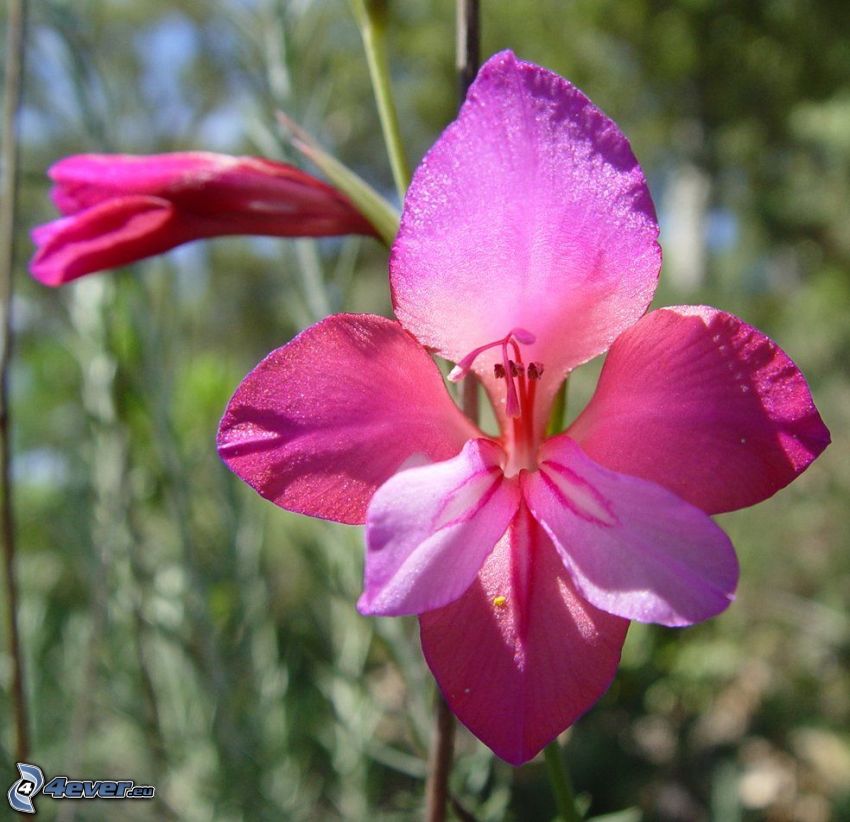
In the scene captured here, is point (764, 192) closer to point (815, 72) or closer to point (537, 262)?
point (815, 72)

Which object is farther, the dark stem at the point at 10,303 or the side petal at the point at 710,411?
the dark stem at the point at 10,303

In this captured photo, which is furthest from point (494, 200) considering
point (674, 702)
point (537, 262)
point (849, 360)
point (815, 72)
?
point (815, 72)

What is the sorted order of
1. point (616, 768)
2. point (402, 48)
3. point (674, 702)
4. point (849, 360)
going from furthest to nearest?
point (402, 48) < point (849, 360) < point (674, 702) < point (616, 768)

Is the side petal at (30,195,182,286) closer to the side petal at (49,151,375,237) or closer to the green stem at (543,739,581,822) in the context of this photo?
the side petal at (49,151,375,237)

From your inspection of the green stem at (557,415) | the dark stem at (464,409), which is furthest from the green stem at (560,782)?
the green stem at (557,415)

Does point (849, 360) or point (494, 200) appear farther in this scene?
point (849, 360)

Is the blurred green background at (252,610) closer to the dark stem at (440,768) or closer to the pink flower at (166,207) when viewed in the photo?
the dark stem at (440,768)

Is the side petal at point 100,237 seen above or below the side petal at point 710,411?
above
